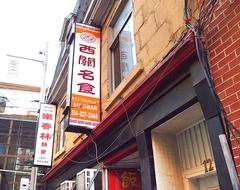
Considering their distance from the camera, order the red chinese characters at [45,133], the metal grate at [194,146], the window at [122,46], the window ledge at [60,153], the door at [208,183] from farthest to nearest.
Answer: the red chinese characters at [45,133] < the window ledge at [60,153] < the window at [122,46] < the metal grate at [194,146] < the door at [208,183]

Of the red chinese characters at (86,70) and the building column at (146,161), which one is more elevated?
the red chinese characters at (86,70)

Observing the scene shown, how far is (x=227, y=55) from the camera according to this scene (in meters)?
3.37

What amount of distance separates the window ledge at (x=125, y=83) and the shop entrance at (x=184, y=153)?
1.15 meters

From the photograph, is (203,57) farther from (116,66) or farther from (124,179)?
(116,66)

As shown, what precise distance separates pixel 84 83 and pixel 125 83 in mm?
1319

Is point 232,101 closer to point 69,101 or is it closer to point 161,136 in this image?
point 161,136

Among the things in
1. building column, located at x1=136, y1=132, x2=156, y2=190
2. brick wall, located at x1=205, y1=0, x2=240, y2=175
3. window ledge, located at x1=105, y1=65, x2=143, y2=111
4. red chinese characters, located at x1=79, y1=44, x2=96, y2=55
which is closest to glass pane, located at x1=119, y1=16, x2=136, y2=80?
window ledge, located at x1=105, y1=65, x2=143, y2=111

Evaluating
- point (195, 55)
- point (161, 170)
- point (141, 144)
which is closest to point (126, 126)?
point (141, 144)

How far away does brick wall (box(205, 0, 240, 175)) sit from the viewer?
10.3 ft

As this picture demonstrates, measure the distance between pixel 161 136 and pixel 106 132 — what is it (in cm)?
162

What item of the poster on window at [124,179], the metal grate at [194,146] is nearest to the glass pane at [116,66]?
the poster on window at [124,179]

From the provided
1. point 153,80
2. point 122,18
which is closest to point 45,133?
point 122,18

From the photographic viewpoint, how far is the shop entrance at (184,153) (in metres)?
4.08

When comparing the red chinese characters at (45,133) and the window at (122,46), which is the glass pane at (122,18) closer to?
the window at (122,46)
